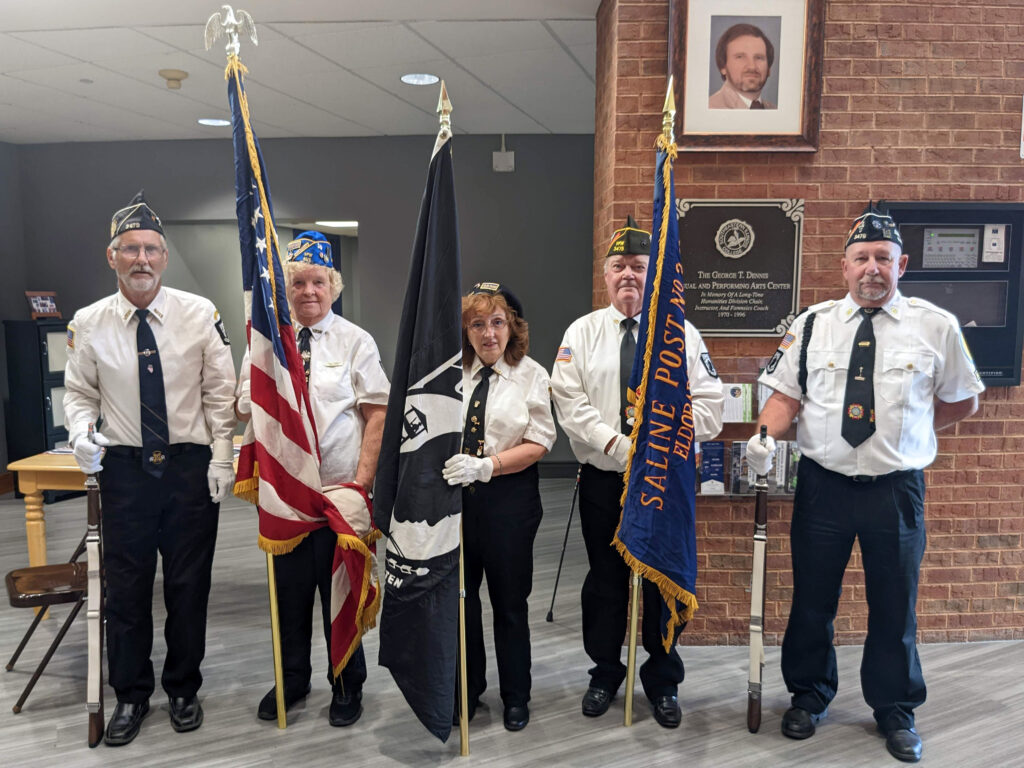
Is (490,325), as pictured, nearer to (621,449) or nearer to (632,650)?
(621,449)

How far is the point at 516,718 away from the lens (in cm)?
258

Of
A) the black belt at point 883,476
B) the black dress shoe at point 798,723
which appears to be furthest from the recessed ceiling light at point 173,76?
the black dress shoe at point 798,723

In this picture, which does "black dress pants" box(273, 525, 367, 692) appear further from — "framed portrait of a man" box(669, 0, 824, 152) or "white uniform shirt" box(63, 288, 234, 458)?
"framed portrait of a man" box(669, 0, 824, 152)

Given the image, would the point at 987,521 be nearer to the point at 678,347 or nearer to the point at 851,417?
the point at 851,417

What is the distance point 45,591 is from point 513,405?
A: 202 centimetres

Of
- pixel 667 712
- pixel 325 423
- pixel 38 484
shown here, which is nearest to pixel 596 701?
pixel 667 712

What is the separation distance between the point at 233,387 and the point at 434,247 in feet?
3.12

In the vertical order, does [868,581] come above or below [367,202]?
below

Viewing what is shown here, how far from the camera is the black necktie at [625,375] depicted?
8.52ft

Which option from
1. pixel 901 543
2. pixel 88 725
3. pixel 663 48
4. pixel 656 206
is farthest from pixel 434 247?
pixel 88 725

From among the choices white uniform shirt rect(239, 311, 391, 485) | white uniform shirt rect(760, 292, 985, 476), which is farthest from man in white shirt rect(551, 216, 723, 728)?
white uniform shirt rect(239, 311, 391, 485)

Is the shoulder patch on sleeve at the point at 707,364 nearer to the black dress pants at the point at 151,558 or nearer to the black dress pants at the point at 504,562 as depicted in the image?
the black dress pants at the point at 504,562

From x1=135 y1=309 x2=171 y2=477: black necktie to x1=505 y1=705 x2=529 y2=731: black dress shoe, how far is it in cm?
152

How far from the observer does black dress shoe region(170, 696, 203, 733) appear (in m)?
2.56
